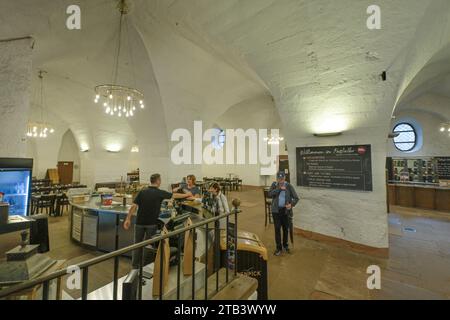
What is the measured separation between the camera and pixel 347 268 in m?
3.37

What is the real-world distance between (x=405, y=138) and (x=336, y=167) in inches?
410

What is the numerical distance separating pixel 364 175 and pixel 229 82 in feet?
17.8

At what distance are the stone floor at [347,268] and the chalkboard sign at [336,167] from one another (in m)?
1.36

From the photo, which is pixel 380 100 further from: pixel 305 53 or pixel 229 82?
pixel 229 82

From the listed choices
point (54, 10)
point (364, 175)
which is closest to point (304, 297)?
point (364, 175)

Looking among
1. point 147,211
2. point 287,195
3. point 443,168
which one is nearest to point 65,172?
point 147,211

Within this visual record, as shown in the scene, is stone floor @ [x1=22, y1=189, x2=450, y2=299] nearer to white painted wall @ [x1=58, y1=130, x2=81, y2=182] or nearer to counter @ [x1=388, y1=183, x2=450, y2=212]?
counter @ [x1=388, y1=183, x2=450, y2=212]

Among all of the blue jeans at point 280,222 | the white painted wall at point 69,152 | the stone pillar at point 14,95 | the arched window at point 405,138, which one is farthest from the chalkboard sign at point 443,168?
the white painted wall at point 69,152

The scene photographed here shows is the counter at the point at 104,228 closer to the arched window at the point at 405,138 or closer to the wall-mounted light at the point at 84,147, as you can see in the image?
the wall-mounted light at the point at 84,147

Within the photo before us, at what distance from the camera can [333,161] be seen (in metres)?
4.34

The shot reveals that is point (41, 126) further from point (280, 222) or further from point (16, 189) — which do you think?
point (280, 222)

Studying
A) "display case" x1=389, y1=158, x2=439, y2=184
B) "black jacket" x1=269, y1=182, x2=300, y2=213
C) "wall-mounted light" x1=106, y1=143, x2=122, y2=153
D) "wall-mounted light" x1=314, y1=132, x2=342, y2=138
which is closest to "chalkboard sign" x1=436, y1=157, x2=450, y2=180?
"display case" x1=389, y1=158, x2=439, y2=184

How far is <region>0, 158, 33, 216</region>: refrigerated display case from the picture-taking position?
316 centimetres

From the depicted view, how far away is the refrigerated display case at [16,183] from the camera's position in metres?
3.16
